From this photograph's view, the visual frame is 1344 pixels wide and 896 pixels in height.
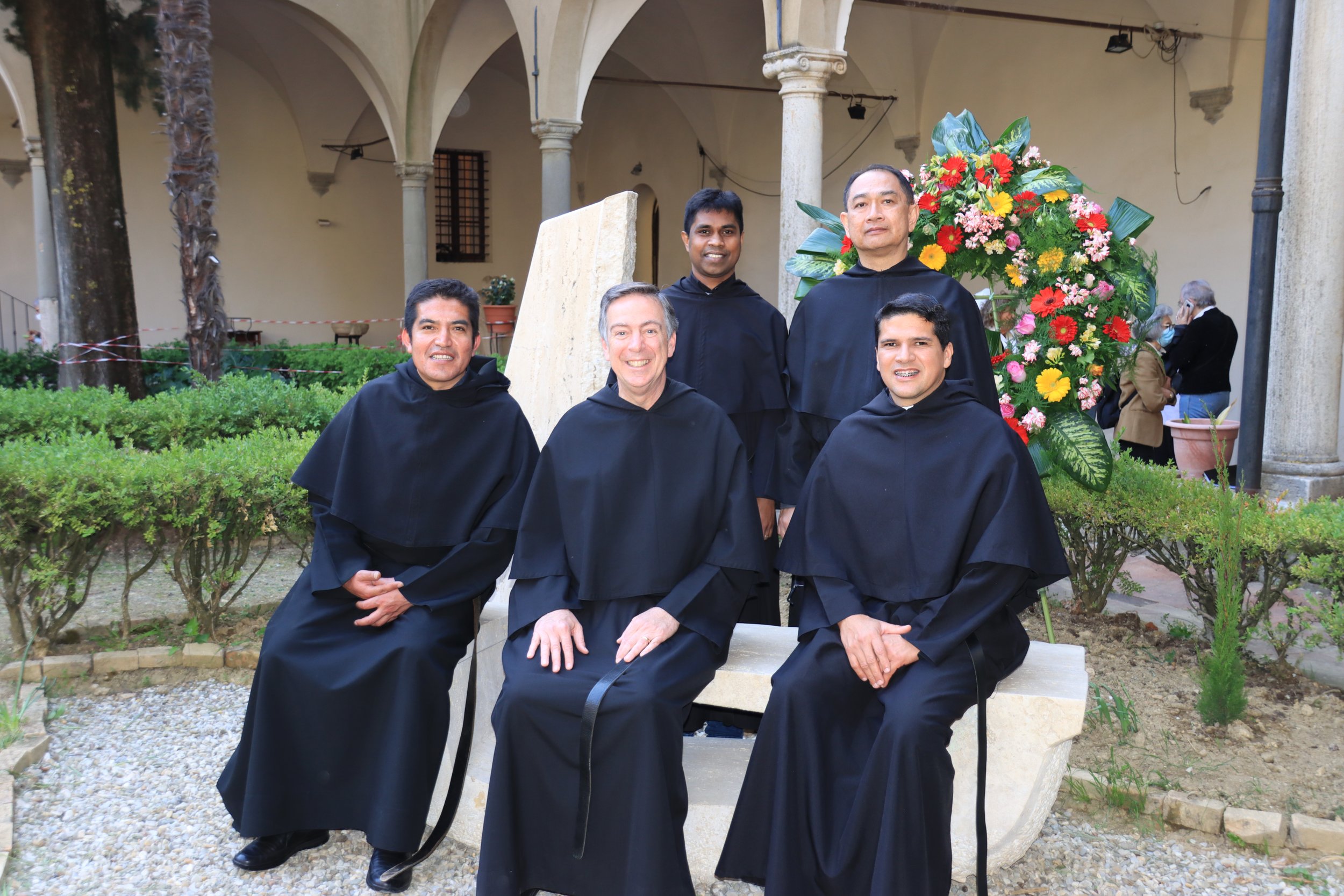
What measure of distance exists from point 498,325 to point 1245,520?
12233 millimetres

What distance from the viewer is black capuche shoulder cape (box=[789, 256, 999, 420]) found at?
3670 mm

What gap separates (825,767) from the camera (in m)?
2.86

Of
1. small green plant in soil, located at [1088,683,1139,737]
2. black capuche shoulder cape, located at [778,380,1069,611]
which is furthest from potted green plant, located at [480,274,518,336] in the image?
black capuche shoulder cape, located at [778,380,1069,611]

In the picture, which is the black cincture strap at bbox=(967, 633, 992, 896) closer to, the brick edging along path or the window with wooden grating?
the brick edging along path

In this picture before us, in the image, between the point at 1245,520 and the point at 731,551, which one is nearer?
the point at 731,551

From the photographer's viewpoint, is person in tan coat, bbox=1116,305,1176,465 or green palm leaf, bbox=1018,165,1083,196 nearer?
green palm leaf, bbox=1018,165,1083,196

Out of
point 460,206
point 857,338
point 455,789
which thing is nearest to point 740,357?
point 857,338

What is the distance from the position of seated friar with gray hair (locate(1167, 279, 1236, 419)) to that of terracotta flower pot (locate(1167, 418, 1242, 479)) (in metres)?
0.36

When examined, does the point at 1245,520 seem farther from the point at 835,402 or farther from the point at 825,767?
the point at 825,767

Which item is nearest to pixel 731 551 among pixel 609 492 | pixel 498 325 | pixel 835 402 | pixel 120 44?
pixel 609 492

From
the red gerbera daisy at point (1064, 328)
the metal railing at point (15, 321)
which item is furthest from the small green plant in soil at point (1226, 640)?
the metal railing at point (15, 321)

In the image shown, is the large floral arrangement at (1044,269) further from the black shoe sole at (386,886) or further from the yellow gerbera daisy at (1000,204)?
the black shoe sole at (386,886)

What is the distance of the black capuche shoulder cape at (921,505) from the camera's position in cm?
299

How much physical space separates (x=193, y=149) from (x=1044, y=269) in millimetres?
6328
